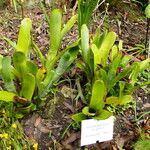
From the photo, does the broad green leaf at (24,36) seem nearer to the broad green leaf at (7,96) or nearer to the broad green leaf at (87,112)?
the broad green leaf at (7,96)

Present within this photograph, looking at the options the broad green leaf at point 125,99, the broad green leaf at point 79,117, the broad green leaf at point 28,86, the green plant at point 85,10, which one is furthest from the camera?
the green plant at point 85,10

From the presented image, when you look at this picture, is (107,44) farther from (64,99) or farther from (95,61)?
(64,99)

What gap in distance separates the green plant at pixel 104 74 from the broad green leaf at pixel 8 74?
35cm

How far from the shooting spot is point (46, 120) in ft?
6.78

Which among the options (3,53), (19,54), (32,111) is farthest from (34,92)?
(3,53)

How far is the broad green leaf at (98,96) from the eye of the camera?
72.1 inches

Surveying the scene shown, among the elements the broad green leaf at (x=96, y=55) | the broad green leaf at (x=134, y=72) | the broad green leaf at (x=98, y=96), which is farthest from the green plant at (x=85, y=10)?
the broad green leaf at (x=98, y=96)

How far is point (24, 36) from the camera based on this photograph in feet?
6.40

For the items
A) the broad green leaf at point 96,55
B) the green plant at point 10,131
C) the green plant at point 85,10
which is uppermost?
the green plant at point 85,10

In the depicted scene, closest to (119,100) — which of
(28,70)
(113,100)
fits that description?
(113,100)

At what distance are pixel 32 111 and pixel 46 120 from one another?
9 cm

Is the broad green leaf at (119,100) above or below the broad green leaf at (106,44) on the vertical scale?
below

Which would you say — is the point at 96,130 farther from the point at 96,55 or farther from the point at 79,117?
the point at 96,55

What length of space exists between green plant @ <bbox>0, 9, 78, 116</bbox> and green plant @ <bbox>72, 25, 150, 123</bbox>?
86mm
